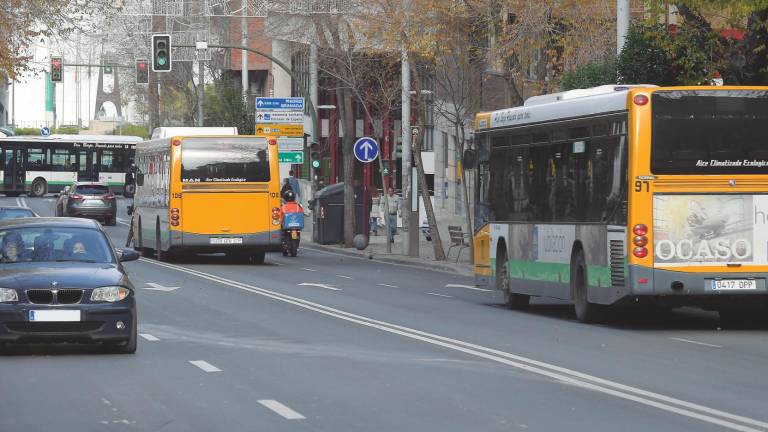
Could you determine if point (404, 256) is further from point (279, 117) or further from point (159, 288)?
point (159, 288)

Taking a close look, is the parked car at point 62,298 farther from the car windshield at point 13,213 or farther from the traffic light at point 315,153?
the traffic light at point 315,153

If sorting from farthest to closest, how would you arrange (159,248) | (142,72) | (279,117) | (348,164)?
(142,72)
(279,117)
(348,164)
(159,248)

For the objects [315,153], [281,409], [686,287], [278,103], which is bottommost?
[281,409]

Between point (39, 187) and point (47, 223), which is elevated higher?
point (39, 187)

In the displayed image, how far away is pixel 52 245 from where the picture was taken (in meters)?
17.0

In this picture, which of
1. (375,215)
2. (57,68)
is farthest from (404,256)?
(57,68)

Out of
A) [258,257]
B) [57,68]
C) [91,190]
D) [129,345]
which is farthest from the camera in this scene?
[91,190]

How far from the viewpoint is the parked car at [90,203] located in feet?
209

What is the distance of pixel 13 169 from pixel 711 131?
69.0 metres

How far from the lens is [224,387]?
13430 mm

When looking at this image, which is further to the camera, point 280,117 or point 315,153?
point 280,117

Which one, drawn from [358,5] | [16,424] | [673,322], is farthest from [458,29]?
[16,424]

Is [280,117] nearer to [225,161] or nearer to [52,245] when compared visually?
[225,161]

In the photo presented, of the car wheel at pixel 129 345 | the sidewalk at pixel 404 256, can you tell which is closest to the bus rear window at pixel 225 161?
the sidewalk at pixel 404 256
